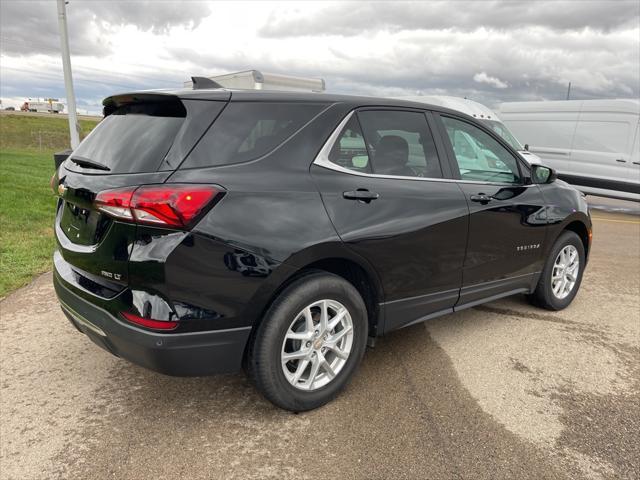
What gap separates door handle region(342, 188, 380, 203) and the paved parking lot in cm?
118

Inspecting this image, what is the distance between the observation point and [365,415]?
288 centimetres

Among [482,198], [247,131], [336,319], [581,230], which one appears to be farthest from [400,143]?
[581,230]

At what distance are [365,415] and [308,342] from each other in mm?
534

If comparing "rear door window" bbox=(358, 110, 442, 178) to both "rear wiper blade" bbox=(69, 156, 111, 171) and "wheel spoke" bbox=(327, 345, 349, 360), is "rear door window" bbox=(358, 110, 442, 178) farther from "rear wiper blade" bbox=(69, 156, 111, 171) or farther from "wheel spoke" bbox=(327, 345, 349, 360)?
"rear wiper blade" bbox=(69, 156, 111, 171)

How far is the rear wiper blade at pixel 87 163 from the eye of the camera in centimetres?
Result: 266

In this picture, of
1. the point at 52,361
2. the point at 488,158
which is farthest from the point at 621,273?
the point at 52,361

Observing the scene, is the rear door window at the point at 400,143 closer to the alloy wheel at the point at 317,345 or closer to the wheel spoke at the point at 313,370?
the alloy wheel at the point at 317,345

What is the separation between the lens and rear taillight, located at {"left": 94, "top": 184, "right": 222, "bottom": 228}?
2303 mm

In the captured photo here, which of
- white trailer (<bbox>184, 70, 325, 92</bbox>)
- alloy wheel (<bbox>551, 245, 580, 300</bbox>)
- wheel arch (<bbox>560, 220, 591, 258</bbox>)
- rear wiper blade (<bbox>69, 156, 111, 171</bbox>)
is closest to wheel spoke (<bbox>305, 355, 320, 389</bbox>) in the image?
rear wiper blade (<bbox>69, 156, 111, 171</bbox>)

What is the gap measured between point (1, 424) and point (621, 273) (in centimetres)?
623

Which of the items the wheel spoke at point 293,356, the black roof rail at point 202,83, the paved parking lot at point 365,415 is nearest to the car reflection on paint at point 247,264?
the wheel spoke at point 293,356

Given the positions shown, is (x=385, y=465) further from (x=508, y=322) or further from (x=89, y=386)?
(x=508, y=322)

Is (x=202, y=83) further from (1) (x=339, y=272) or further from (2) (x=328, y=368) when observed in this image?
(2) (x=328, y=368)

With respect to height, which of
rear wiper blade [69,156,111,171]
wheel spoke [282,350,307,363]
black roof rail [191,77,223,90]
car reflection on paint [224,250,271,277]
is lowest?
wheel spoke [282,350,307,363]
